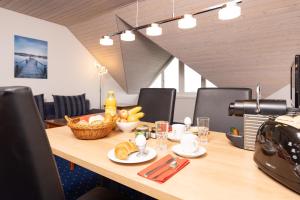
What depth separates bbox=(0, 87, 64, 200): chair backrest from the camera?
46cm

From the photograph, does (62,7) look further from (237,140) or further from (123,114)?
(237,140)

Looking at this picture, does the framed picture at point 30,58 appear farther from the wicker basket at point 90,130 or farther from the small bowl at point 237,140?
the small bowl at point 237,140

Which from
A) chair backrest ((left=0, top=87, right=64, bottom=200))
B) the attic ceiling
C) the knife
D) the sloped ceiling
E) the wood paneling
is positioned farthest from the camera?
the sloped ceiling

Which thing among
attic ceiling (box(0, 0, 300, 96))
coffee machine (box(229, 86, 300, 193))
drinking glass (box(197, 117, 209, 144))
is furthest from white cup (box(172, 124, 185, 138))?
attic ceiling (box(0, 0, 300, 96))

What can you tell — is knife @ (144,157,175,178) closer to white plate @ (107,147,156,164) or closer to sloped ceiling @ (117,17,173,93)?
white plate @ (107,147,156,164)

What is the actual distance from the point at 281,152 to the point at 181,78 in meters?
4.34

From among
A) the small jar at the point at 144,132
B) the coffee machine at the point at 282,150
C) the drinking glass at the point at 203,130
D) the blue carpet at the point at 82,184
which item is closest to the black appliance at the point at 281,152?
the coffee machine at the point at 282,150

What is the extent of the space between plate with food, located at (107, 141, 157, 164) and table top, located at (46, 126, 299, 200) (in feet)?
0.06

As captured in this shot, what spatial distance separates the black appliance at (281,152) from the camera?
0.55 m

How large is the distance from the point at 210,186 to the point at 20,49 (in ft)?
12.8

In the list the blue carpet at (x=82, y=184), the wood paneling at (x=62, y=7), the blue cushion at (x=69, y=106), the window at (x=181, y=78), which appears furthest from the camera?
the window at (x=181, y=78)

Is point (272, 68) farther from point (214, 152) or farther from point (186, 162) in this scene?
point (186, 162)

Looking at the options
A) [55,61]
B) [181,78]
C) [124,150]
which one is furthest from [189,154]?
[181,78]

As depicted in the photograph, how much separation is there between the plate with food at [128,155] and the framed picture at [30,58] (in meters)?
3.42
